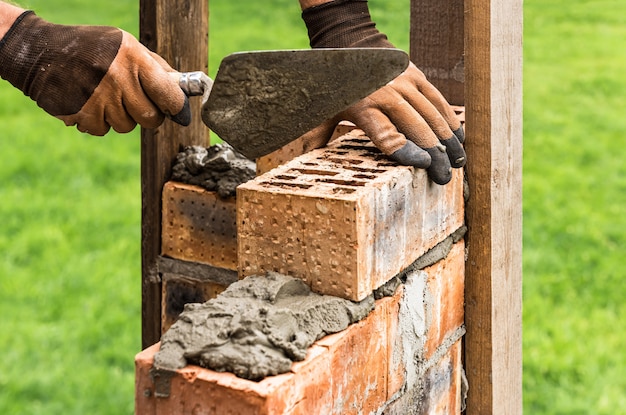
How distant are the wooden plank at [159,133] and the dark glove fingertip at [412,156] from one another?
116 cm

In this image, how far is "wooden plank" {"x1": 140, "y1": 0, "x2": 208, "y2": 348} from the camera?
2.87 meters

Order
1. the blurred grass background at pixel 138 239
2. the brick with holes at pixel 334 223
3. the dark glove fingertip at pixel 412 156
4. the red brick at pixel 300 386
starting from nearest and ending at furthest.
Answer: the red brick at pixel 300 386 < the brick with holes at pixel 334 223 < the dark glove fingertip at pixel 412 156 < the blurred grass background at pixel 138 239

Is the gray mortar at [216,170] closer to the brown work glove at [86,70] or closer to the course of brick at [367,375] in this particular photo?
the brown work glove at [86,70]

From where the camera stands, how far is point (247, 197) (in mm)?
1843

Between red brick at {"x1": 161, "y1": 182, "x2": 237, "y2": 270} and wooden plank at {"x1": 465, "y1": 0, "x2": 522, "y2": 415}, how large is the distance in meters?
0.83

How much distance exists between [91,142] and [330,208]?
20.1ft

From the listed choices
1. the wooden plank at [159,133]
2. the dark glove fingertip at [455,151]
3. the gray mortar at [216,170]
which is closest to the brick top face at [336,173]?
the dark glove fingertip at [455,151]

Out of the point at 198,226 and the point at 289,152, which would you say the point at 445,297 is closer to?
the point at 289,152

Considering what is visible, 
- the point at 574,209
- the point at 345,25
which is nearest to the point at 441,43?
the point at 345,25

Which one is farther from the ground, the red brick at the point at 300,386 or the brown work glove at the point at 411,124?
the brown work glove at the point at 411,124

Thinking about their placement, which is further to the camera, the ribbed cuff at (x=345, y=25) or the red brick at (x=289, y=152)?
the red brick at (x=289, y=152)

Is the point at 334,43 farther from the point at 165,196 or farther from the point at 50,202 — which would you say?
the point at 50,202

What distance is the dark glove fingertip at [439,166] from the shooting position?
2.04 m

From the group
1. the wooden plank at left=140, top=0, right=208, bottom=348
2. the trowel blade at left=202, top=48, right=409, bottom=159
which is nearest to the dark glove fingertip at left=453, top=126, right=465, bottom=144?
the trowel blade at left=202, top=48, right=409, bottom=159
